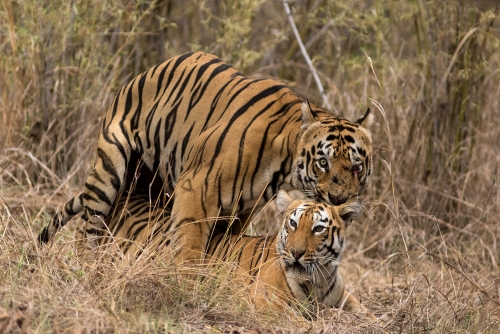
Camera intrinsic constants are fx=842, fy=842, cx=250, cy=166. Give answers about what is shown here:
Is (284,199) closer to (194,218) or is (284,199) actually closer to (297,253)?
(297,253)

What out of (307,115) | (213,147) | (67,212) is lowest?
(67,212)

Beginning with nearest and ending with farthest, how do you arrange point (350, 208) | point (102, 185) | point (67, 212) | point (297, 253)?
point (297, 253) → point (350, 208) → point (102, 185) → point (67, 212)

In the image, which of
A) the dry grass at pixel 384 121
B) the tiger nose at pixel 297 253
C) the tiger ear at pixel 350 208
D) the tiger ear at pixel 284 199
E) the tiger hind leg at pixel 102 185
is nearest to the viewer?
the tiger nose at pixel 297 253

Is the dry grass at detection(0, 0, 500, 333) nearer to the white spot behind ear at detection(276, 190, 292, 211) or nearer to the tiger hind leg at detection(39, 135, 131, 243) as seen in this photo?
the tiger hind leg at detection(39, 135, 131, 243)

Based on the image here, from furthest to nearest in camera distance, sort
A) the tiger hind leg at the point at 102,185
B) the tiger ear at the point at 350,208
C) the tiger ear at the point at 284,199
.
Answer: the tiger hind leg at the point at 102,185
the tiger ear at the point at 284,199
the tiger ear at the point at 350,208

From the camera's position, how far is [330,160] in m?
4.44

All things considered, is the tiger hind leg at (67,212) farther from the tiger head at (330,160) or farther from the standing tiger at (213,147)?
the tiger head at (330,160)

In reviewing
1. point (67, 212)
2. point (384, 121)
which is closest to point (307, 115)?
point (67, 212)

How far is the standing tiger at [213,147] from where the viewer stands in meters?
4.53

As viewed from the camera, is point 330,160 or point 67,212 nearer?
point 330,160

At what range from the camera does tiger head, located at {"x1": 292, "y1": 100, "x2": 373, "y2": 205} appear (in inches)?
175

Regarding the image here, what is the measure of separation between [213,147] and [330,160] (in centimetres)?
68

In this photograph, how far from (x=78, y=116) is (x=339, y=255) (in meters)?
3.08

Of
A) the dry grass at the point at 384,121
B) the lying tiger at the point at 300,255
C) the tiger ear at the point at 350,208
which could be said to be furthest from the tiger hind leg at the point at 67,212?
the tiger ear at the point at 350,208
